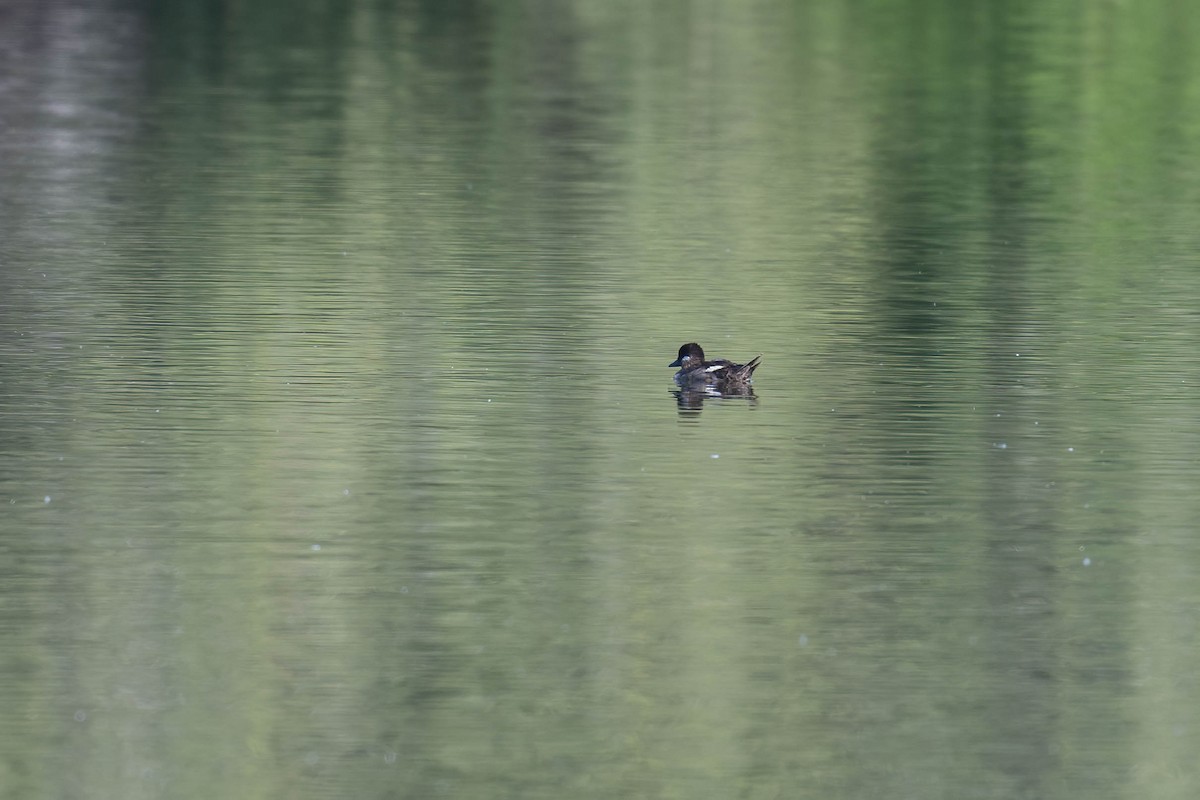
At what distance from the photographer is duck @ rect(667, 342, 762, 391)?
699 inches

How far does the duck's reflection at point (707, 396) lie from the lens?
17.6 meters

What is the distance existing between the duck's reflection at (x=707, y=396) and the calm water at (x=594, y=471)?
0.08 meters

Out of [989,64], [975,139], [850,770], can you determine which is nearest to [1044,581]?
[850,770]

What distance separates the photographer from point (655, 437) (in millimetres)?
16375

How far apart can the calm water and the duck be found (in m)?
0.24

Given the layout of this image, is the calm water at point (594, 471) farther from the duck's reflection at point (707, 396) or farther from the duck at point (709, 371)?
the duck at point (709, 371)

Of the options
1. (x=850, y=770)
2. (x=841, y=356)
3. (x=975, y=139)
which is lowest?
(x=850, y=770)

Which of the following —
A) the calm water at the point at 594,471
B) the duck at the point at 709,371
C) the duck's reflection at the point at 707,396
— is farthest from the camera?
the duck at the point at 709,371

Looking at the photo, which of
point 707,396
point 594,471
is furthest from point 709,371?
point 594,471

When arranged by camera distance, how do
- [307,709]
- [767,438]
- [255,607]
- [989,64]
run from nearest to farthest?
[307,709], [255,607], [767,438], [989,64]

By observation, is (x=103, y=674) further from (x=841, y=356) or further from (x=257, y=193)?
(x=257, y=193)

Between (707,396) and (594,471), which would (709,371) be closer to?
(707,396)

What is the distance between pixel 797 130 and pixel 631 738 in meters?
27.6

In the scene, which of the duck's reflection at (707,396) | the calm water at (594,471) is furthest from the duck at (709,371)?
the calm water at (594,471)
